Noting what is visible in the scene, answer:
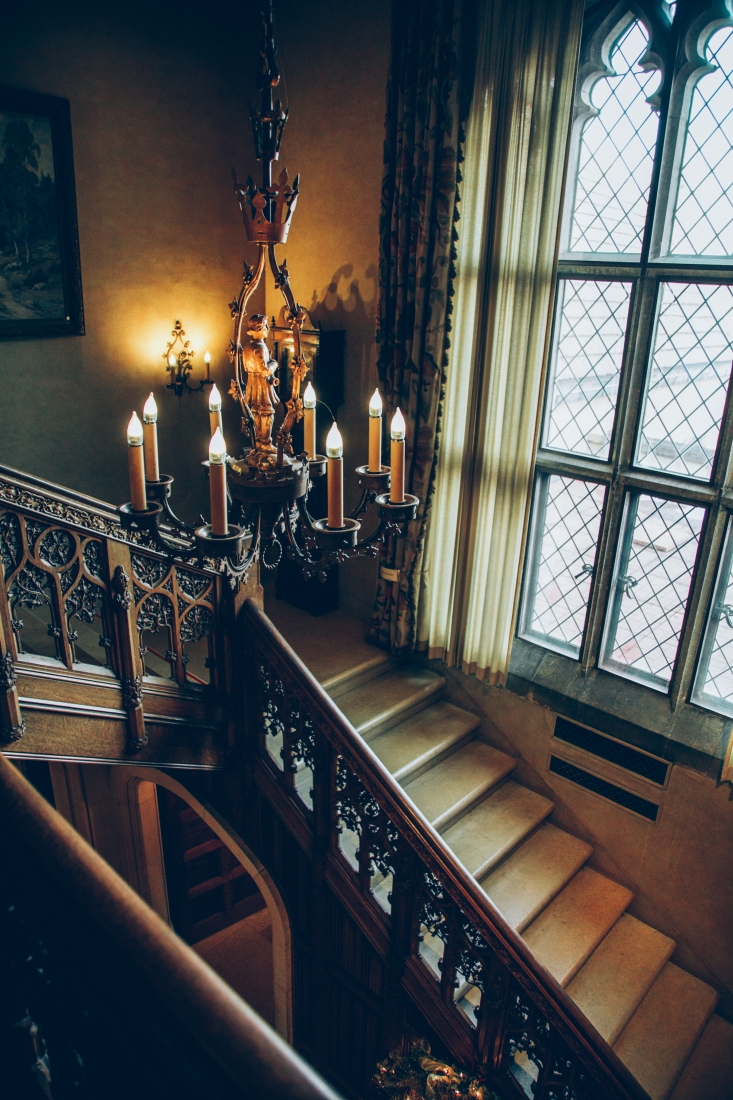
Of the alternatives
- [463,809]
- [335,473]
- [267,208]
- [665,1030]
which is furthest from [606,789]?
[267,208]

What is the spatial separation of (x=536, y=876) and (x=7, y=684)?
9.32ft

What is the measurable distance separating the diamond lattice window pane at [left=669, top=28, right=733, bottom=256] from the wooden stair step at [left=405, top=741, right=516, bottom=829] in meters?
2.90

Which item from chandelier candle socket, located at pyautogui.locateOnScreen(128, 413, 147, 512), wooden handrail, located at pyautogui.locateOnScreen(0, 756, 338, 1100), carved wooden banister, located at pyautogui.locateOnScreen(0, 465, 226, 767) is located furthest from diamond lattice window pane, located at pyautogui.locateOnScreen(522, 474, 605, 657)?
wooden handrail, located at pyautogui.locateOnScreen(0, 756, 338, 1100)

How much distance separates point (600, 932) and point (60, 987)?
12.1 feet

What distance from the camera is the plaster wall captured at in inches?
143

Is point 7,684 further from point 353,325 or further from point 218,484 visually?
point 353,325

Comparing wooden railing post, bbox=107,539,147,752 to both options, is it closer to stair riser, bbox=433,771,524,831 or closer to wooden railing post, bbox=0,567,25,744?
wooden railing post, bbox=0,567,25,744

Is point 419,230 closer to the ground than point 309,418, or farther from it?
farther from it

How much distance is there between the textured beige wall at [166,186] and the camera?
4332 millimetres

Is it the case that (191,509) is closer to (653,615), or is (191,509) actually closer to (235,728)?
(235,728)

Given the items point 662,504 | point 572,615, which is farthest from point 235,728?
point 662,504

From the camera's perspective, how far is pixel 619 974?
364 cm

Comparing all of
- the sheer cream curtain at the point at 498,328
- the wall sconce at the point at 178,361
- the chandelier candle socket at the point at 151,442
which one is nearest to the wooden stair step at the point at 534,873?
the sheer cream curtain at the point at 498,328

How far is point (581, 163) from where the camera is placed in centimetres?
370
